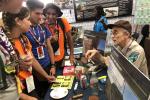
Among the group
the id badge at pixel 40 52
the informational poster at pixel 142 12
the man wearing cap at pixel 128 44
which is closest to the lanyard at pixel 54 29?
the id badge at pixel 40 52

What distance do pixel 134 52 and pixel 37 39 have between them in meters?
1.17

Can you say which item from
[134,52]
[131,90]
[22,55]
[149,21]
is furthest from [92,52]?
[149,21]

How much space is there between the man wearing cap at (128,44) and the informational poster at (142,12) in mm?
2857

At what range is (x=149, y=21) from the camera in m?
4.73

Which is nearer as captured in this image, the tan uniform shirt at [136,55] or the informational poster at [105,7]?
the tan uniform shirt at [136,55]

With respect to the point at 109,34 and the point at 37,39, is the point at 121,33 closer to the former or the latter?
the point at 109,34

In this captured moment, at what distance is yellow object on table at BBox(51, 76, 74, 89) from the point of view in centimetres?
212

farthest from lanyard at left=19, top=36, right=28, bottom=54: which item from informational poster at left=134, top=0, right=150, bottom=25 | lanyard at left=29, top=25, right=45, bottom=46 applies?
informational poster at left=134, top=0, right=150, bottom=25

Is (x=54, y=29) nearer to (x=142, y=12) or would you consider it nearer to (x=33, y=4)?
(x=33, y=4)

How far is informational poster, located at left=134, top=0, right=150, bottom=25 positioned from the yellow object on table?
320cm

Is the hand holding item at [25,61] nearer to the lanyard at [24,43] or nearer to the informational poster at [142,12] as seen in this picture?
the lanyard at [24,43]

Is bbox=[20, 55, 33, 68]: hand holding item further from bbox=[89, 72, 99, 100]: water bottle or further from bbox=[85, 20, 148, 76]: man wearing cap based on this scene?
bbox=[85, 20, 148, 76]: man wearing cap

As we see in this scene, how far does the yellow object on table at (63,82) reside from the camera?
2121mm

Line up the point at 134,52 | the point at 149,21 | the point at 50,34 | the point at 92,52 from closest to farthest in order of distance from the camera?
the point at 134,52 → the point at 92,52 → the point at 50,34 → the point at 149,21
